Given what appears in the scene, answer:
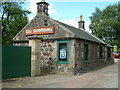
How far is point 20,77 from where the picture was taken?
1044 cm

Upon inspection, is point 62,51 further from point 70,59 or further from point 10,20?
point 10,20

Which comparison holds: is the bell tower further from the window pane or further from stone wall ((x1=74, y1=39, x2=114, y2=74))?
stone wall ((x1=74, y1=39, x2=114, y2=74))

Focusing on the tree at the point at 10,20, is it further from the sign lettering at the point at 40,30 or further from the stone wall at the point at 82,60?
the stone wall at the point at 82,60

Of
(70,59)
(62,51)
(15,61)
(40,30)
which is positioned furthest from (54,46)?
(15,61)

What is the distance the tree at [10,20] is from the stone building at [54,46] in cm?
1161

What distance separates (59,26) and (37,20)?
8.40 feet

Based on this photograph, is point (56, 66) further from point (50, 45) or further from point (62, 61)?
point (50, 45)

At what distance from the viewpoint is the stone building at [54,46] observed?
11.5 metres

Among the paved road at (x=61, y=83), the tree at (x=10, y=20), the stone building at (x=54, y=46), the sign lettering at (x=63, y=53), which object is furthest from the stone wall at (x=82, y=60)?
the tree at (x=10, y=20)

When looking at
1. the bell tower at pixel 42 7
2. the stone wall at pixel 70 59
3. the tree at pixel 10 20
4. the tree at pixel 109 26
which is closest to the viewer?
the stone wall at pixel 70 59

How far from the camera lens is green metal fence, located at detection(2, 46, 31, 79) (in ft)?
30.8

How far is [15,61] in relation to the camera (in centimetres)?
995

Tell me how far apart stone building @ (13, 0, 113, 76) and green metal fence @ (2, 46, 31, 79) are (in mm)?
455

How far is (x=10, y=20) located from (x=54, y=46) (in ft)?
54.1
